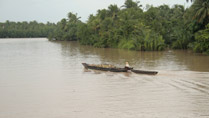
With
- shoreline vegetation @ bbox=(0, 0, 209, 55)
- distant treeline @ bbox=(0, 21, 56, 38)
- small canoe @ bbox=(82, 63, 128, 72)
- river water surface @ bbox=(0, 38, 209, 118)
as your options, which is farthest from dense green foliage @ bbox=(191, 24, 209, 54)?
distant treeline @ bbox=(0, 21, 56, 38)

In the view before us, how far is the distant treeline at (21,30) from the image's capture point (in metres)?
85.6

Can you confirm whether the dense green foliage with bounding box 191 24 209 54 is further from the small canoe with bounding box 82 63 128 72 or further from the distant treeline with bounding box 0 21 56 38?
the distant treeline with bounding box 0 21 56 38

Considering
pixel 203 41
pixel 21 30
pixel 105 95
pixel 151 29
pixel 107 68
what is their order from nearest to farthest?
pixel 105 95
pixel 107 68
pixel 203 41
pixel 151 29
pixel 21 30

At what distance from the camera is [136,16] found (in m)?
38.7

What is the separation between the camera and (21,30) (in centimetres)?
8956

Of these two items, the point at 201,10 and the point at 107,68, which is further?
the point at 201,10

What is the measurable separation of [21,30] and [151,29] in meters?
63.8

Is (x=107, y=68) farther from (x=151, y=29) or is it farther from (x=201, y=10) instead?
(x=151, y=29)

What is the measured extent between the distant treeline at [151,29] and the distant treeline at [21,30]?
1645 inches

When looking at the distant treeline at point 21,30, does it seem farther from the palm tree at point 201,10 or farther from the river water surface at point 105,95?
the river water surface at point 105,95

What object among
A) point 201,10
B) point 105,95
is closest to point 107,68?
point 105,95

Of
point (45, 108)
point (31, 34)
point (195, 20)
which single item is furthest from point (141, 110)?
point (31, 34)

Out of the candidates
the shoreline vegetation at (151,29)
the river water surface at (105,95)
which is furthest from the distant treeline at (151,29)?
the river water surface at (105,95)

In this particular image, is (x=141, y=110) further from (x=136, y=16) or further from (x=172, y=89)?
(x=136, y=16)
